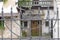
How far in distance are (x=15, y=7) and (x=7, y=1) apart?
58 cm

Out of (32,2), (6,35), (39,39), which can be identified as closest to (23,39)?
(39,39)

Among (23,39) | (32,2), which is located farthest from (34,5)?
(23,39)

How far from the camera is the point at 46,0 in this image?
13633mm

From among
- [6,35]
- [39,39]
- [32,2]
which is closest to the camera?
[39,39]

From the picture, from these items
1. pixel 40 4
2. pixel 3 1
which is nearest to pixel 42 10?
pixel 40 4

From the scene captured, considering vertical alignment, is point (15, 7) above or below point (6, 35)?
above

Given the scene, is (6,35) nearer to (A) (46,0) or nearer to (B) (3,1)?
(B) (3,1)

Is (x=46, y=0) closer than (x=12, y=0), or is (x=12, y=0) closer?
(x=12, y=0)

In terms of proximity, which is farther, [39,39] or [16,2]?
[16,2]

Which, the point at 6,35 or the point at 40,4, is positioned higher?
the point at 40,4

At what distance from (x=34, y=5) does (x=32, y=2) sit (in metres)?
0.24

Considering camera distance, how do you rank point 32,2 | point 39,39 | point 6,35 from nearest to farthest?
point 39,39 → point 6,35 → point 32,2

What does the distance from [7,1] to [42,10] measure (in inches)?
87.6

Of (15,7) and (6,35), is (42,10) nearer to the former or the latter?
(15,7)
